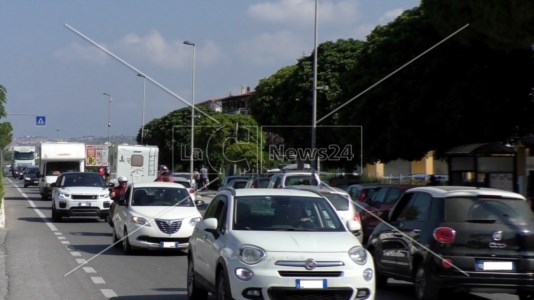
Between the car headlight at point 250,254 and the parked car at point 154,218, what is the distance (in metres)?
9.71

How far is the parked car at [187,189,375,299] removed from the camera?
417 inches

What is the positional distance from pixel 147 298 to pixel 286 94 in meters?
51.9

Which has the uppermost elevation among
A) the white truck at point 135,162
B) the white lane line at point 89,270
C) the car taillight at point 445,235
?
the white truck at point 135,162

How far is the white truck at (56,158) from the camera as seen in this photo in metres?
49.9

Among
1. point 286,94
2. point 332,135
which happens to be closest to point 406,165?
point 286,94

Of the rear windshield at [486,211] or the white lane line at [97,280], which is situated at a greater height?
the rear windshield at [486,211]

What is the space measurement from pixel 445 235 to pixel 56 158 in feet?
131

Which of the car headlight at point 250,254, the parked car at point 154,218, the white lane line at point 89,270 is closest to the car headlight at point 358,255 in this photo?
the car headlight at point 250,254

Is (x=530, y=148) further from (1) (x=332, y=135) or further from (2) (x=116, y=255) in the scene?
(1) (x=332, y=135)

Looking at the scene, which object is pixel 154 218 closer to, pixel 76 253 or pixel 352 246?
pixel 76 253

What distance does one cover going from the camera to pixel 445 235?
12.5 m

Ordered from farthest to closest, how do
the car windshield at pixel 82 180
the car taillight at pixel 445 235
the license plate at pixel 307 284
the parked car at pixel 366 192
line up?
the car windshield at pixel 82 180 → the parked car at pixel 366 192 → the car taillight at pixel 445 235 → the license plate at pixel 307 284

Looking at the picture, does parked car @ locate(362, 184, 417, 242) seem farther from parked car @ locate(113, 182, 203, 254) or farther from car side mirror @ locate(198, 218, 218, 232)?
car side mirror @ locate(198, 218, 218, 232)

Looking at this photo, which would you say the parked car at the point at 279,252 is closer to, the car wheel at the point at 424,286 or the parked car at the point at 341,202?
the car wheel at the point at 424,286
